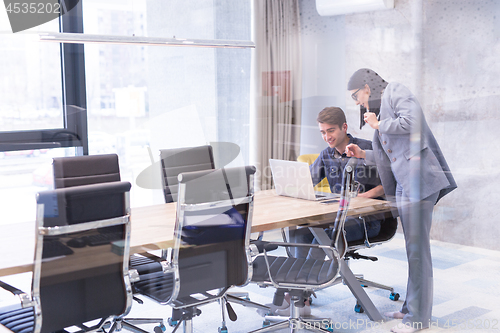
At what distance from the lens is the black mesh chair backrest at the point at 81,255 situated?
209 centimetres

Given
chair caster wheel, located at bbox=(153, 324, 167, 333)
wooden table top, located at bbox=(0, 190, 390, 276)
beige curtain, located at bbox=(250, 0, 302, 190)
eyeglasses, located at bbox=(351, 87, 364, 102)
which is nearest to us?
wooden table top, located at bbox=(0, 190, 390, 276)

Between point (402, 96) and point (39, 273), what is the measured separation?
2264 mm

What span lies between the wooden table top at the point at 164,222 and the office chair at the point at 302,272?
0.55 feet

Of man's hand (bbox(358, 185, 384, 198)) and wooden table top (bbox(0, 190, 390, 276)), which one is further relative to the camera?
man's hand (bbox(358, 185, 384, 198))

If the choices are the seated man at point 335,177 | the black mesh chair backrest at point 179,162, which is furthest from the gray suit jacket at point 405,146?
the black mesh chair backrest at point 179,162

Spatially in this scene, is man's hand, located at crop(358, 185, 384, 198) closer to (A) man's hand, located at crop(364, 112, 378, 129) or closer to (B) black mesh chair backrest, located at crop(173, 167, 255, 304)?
(A) man's hand, located at crop(364, 112, 378, 129)

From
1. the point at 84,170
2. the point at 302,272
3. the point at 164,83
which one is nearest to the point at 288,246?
the point at 302,272

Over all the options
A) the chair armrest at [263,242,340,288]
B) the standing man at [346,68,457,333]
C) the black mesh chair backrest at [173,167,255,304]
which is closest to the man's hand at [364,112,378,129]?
the standing man at [346,68,457,333]

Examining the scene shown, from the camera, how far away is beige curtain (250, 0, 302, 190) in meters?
4.32

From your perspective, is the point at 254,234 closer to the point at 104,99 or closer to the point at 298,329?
the point at 298,329

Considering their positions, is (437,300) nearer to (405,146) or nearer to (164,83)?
(405,146)

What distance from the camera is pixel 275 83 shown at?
183 inches

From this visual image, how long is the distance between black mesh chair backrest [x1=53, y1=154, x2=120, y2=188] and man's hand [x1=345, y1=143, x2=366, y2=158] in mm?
1630

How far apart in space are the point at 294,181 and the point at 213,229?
113cm
